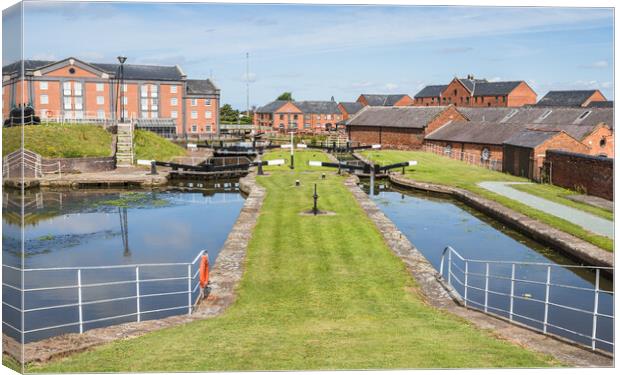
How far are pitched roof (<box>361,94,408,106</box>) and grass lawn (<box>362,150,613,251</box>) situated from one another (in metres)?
68.3

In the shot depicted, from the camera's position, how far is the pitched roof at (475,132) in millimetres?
49375

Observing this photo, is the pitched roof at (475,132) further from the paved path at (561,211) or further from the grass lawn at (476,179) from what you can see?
the paved path at (561,211)

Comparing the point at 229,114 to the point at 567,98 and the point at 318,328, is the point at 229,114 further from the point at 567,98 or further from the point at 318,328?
the point at 318,328

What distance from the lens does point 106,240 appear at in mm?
21078

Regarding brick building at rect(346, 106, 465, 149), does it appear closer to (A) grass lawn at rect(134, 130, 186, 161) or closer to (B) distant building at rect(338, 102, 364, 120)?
(A) grass lawn at rect(134, 130, 186, 161)

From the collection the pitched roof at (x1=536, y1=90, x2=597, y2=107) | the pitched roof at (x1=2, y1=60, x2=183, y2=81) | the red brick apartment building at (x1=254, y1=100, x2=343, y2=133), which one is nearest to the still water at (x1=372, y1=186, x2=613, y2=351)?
the pitched roof at (x1=2, y1=60, x2=183, y2=81)

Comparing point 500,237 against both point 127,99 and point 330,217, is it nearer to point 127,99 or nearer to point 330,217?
point 330,217

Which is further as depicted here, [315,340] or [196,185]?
[196,185]

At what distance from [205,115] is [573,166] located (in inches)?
2428

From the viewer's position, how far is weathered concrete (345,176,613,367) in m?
8.84

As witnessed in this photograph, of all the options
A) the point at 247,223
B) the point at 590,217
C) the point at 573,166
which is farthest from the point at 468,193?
the point at 247,223

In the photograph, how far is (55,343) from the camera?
9.22m

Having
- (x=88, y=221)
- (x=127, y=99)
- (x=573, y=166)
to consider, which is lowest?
(x=88, y=221)

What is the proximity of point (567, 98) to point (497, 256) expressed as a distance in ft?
260
